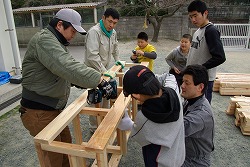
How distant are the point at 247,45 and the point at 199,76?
1116cm

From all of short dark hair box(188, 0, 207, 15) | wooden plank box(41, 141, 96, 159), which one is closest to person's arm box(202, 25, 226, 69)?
short dark hair box(188, 0, 207, 15)

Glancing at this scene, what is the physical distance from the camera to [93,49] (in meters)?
3.24

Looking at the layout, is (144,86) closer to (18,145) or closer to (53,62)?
(53,62)

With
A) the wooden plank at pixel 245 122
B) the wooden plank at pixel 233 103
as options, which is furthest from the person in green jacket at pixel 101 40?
the wooden plank at pixel 233 103

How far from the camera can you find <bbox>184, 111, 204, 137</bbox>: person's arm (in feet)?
6.36

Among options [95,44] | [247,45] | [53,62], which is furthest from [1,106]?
[247,45]

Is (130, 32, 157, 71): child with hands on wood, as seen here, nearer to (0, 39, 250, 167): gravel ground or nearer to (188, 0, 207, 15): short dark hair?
(188, 0, 207, 15): short dark hair

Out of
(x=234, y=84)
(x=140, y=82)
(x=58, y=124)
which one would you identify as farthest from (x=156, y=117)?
(x=234, y=84)

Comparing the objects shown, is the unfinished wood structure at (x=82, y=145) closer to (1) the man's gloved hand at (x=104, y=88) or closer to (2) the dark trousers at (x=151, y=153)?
(1) the man's gloved hand at (x=104, y=88)

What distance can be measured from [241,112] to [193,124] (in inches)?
102

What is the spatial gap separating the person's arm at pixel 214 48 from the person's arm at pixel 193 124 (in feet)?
4.51

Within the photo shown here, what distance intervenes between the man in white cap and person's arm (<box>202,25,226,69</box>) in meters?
1.72

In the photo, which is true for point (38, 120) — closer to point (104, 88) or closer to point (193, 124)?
point (104, 88)

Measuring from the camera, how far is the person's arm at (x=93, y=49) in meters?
3.24
